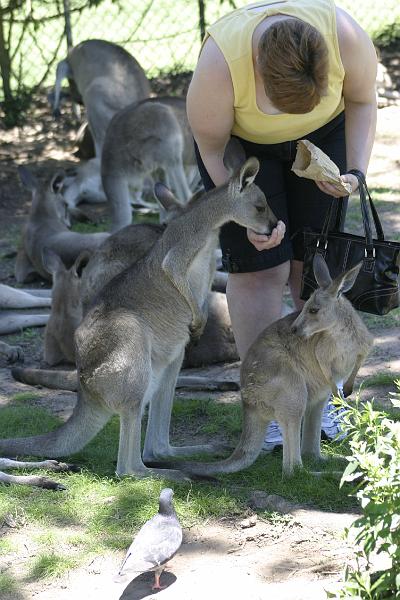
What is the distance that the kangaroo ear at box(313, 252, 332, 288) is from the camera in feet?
11.2

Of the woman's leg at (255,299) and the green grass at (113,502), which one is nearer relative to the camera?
the green grass at (113,502)

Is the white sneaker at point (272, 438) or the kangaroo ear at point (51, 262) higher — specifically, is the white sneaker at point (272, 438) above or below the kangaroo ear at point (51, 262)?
below

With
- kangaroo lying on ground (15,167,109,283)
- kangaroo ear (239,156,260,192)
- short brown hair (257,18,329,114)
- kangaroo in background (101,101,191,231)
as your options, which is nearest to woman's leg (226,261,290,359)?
kangaroo ear (239,156,260,192)

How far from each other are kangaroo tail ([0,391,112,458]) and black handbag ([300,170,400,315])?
0.86m

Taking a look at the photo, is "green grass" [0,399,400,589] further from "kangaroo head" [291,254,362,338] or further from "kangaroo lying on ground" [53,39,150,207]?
"kangaroo lying on ground" [53,39,150,207]

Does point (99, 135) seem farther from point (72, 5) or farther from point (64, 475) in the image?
point (64, 475)

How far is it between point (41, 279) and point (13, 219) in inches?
52.8

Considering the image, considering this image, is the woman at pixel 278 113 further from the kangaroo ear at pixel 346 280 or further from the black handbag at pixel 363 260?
the kangaroo ear at pixel 346 280

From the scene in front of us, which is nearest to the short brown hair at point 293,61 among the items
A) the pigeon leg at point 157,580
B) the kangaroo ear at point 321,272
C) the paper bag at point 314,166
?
the paper bag at point 314,166

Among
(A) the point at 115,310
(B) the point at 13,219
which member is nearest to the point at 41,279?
(B) the point at 13,219

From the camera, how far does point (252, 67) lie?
3240 millimetres

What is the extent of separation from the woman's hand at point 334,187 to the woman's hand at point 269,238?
0.19 meters

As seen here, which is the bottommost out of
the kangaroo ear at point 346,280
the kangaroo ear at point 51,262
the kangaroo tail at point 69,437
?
the kangaroo tail at point 69,437

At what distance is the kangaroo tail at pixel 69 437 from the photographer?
350 cm
